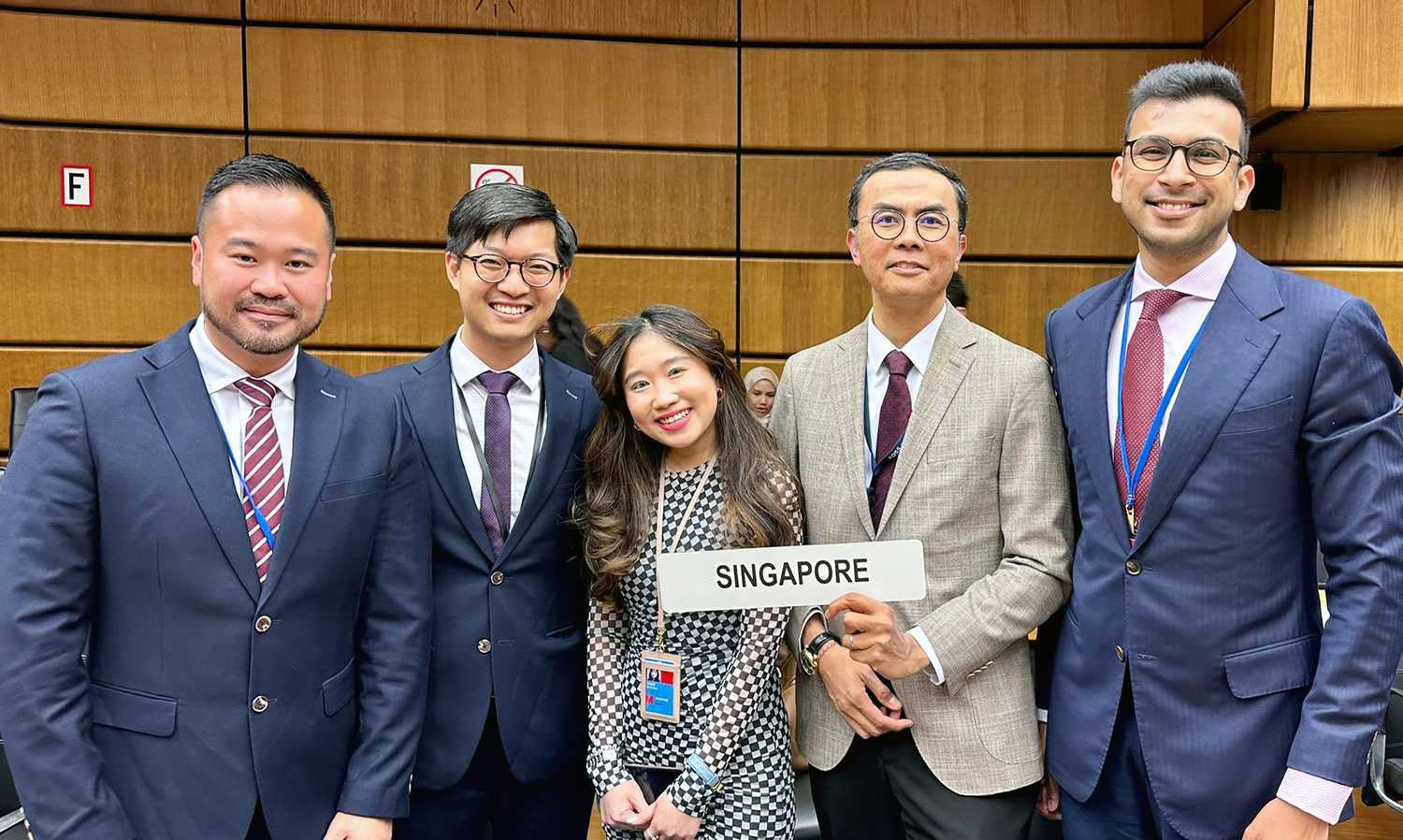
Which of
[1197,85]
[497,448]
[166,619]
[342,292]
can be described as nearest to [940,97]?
[342,292]

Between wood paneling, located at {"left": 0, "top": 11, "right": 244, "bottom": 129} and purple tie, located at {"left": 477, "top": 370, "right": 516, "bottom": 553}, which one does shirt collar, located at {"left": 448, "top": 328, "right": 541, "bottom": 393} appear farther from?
wood paneling, located at {"left": 0, "top": 11, "right": 244, "bottom": 129}

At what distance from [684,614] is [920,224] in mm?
830

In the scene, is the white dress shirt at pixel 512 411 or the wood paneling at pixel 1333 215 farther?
the wood paneling at pixel 1333 215

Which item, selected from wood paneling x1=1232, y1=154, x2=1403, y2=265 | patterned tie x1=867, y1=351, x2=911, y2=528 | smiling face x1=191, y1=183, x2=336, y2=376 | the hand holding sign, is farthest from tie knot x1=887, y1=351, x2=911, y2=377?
wood paneling x1=1232, y1=154, x2=1403, y2=265

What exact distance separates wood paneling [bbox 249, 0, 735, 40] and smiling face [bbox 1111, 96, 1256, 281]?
3639mm

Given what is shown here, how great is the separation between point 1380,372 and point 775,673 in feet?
3.55

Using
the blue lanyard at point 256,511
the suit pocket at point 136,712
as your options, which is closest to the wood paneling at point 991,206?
the blue lanyard at point 256,511

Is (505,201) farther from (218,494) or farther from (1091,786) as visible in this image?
(1091,786)

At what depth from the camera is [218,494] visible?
1346 millimetres

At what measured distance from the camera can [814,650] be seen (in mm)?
1718

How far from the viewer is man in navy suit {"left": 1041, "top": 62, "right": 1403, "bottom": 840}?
1.39 metres

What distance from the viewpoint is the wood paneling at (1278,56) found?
3816 millimetres

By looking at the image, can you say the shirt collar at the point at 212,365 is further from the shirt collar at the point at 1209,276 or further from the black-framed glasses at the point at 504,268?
the shirt collar at the point at 1209,276

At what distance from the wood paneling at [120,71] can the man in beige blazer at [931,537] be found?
4138mm
